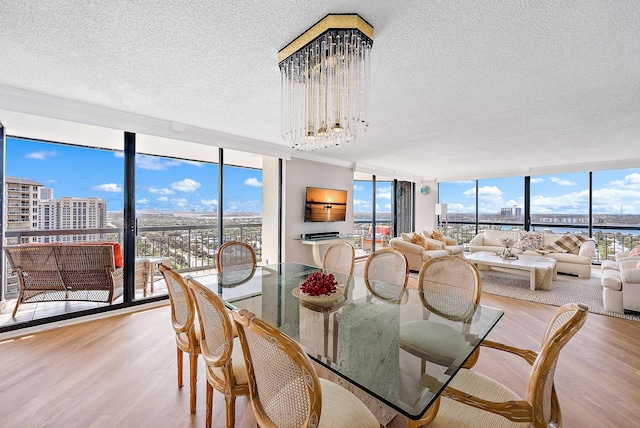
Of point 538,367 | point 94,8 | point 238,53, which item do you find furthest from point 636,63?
point 94,8

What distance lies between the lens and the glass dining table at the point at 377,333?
3.63ft

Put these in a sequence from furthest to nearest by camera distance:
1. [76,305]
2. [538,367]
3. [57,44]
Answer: [76,305] → [57,44] → [538,367]

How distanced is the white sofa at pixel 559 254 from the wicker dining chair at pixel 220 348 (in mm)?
6261

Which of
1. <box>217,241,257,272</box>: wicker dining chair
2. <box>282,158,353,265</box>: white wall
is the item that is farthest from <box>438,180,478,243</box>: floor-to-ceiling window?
<box>217,241,257,272</box>: wicker dining chair

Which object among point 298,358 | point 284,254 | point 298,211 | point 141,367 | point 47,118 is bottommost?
point 141,367

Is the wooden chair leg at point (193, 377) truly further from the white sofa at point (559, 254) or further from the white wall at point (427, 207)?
the white wall at point (427, 207)

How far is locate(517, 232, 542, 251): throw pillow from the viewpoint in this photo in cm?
614

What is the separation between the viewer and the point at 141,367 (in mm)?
2254

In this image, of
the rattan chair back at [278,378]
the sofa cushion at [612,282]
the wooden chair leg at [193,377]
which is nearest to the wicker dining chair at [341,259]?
the wooden chair leg at [193,377]

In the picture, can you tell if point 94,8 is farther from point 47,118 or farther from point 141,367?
point 141,367

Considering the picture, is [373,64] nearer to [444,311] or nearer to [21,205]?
[444,311]

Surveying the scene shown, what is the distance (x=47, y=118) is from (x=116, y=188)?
3.08ft

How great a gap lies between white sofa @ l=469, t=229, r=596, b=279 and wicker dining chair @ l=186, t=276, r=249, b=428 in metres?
6.26

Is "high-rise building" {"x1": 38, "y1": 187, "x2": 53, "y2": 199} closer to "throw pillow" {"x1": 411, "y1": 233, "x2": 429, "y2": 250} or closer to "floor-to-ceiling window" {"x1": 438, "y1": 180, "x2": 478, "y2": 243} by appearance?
"throw pillow" {"x1": 411, "y1": 233, "x2": 429, "y2": 250}
